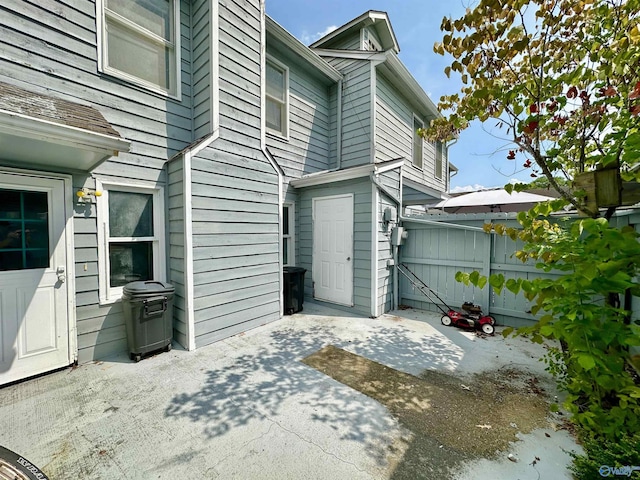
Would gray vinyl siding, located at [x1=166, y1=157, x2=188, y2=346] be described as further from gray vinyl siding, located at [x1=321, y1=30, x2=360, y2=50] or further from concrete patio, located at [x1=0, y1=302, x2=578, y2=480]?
gray vinyl siding, located at [x1=321, y1=30, x2=360, y2=50]

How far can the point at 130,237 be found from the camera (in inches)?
143

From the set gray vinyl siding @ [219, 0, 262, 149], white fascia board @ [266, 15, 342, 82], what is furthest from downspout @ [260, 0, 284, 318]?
white fascia board @ [266, 15, 342, 82]

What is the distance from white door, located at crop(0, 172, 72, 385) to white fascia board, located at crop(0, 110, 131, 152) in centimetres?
103

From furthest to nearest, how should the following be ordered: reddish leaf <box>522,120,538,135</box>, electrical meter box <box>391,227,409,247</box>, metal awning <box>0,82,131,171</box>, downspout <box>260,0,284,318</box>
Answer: electrical meter box <box>391,227,409,247</box> < downspout <box>260,0,284,318</box> < reddish leaf <box>522,120,538,135</box> < metal awning <box>0,82,131,171</box>

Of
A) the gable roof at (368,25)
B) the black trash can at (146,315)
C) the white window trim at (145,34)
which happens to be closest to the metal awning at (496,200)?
the gable roof at (368,25)

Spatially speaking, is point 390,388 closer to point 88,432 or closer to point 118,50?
point 88,432

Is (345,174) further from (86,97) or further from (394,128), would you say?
(86,97)

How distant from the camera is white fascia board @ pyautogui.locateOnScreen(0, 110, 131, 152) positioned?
205 centimetres

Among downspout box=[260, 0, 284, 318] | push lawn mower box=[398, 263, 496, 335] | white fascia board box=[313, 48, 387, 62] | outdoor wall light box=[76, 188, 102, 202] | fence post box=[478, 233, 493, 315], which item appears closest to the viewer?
outdoor wall light box=[76, 188, 102, 202]

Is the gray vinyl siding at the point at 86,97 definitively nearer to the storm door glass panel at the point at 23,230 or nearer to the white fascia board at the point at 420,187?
the storm door glass panel at the point at 23,230

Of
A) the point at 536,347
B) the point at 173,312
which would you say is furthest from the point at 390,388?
the point at 173,312

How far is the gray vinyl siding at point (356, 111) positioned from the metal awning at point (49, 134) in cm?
503

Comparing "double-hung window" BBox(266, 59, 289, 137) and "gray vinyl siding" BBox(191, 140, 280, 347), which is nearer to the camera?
"gray vinyl siding" BBox(191, 140, 280, 347)

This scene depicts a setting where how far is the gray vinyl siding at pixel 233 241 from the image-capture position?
3.73 meters
